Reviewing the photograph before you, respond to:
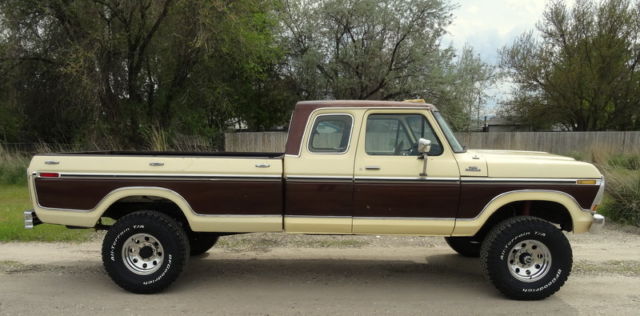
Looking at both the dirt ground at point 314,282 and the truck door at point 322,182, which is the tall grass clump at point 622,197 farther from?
the truck door at point 322,182

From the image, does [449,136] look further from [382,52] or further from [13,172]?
[382,52]

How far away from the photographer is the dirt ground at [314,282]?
4641mm

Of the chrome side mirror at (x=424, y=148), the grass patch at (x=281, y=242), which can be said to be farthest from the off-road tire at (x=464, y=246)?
the chrome side mirror at (x=424, y=148)

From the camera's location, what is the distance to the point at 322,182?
4.86 metres

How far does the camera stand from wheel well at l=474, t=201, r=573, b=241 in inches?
201

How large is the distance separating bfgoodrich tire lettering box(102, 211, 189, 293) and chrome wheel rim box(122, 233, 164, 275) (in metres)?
0.01

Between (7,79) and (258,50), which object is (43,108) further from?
(258,50)

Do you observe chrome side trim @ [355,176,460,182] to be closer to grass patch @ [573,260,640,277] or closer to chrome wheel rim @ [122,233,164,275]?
chrome wheel rim @ [122,233,164,275]

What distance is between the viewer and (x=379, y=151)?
16.3 feet

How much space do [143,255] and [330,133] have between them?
2.50 m

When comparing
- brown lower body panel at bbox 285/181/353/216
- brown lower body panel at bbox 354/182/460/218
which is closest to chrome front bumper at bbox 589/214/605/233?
brown lower body panel at bbox 354/182/460/218

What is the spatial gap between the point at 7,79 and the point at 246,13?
9.19 meters

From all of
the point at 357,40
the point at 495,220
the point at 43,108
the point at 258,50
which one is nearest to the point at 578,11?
the point at 357,40

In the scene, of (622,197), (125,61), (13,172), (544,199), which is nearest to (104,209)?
(544,199)
